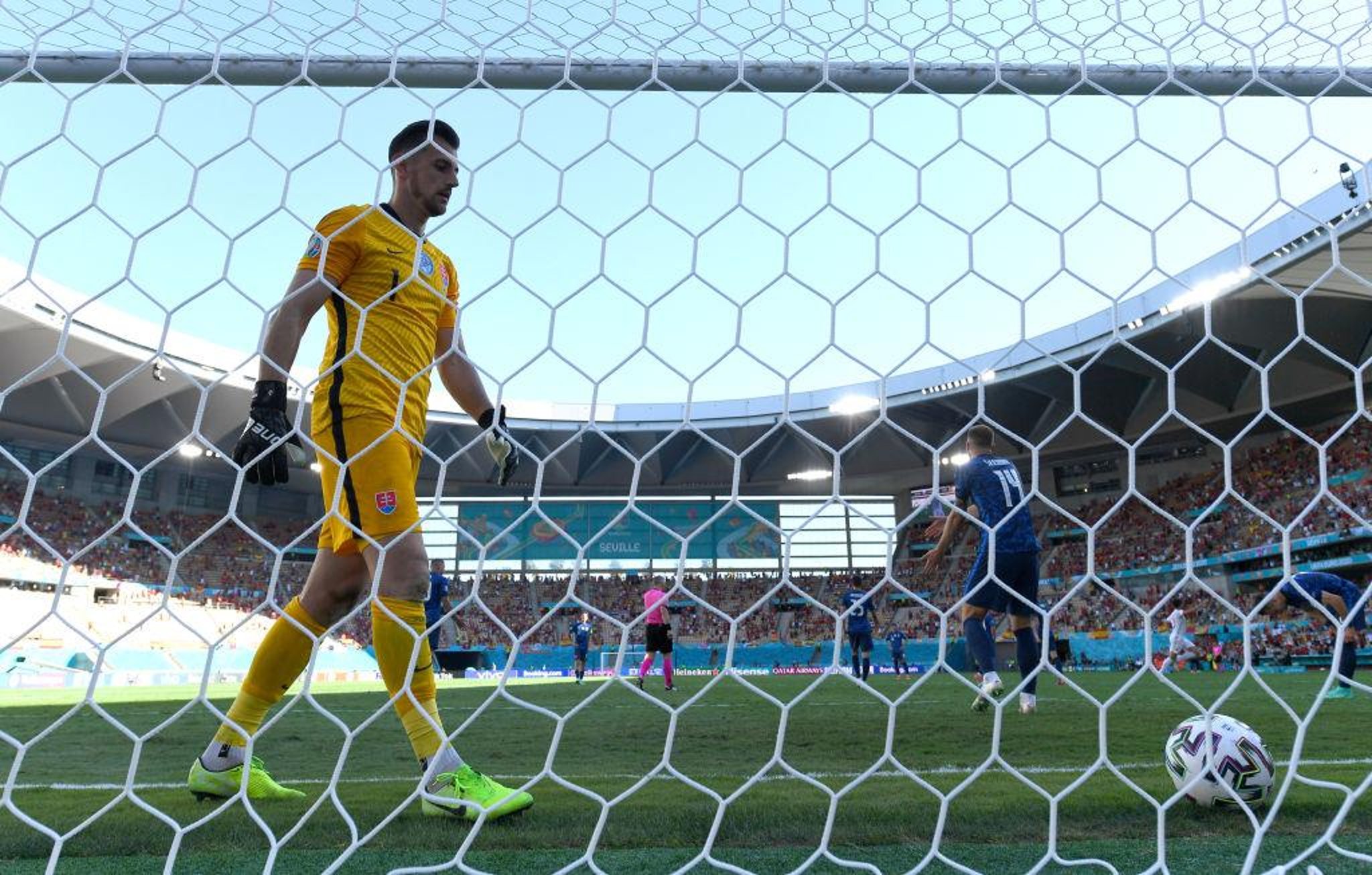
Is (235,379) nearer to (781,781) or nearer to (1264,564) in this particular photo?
(781,781)

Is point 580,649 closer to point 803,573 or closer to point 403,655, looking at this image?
point 403,655

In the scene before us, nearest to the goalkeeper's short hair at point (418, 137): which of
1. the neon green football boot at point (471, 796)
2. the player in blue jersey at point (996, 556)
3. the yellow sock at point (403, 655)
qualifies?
the yellow sock at point (403, 655)

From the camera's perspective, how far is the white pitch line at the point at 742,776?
2.62 meters

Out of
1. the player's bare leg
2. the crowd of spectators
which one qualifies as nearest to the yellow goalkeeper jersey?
the player's bare leg

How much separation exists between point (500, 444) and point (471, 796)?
965 mm

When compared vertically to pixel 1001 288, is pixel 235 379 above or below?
above

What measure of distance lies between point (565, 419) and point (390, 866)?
90.2 feet

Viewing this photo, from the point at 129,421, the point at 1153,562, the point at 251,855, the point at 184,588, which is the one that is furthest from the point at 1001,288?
the point at 129,421

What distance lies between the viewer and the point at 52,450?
88.3 ft

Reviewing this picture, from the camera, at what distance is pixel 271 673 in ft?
7.41

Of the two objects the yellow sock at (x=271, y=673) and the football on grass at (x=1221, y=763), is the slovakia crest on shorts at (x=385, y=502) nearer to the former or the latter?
the yellow sock at (x=271, y=673)

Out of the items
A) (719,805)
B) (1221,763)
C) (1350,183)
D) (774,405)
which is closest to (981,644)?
(1221,763)

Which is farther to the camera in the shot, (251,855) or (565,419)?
(565,419)

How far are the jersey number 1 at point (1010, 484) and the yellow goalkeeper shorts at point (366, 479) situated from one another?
3.19 m
